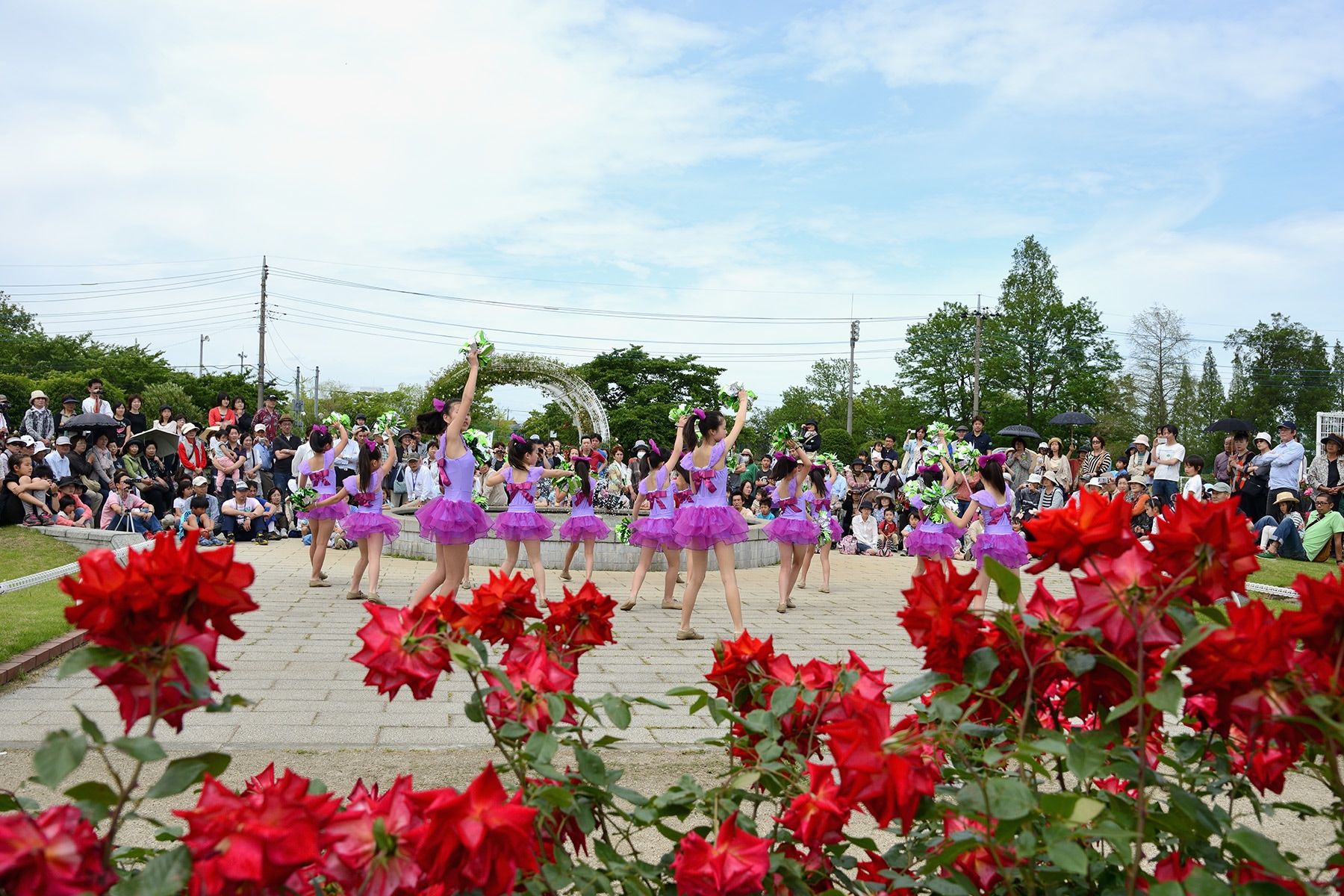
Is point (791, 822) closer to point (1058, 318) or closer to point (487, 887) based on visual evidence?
point (487, 887)

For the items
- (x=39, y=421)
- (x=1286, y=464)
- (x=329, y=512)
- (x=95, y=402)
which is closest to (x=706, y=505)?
(x=329, y=512)

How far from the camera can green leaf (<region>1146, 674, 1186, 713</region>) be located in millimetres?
1438

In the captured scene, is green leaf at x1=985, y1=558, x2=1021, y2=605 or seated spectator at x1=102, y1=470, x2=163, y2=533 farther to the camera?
seated spectator at x1=102, y1=470, x2=163, y2=533

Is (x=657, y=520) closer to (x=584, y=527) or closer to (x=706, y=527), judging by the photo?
(x=584, y=527)

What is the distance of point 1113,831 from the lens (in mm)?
1455

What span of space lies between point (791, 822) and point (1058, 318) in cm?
6028

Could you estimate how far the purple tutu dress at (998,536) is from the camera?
31.3 feet

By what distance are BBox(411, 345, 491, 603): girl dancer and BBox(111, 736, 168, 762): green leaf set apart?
22.4 feet

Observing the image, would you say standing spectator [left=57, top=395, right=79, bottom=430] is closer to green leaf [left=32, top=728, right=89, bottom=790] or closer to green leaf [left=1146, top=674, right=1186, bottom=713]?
green leaf [left=32, top=728, right=89, bottom=790]

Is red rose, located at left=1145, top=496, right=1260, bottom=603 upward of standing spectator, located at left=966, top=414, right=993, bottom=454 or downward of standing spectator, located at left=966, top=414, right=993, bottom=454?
downward

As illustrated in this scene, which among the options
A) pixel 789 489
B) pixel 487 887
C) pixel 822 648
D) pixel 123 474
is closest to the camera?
pixel 487 887

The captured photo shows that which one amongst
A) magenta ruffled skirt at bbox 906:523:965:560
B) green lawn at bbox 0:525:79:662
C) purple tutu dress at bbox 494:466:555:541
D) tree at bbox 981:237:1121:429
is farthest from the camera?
tree at bbox 981:237:1121:429

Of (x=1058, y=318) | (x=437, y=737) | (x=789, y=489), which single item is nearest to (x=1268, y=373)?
(x=1058, y=318)

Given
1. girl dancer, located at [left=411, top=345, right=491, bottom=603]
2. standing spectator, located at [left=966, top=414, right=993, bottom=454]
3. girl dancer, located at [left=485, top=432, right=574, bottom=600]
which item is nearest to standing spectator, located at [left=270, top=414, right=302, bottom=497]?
girl dancer, located at [left=485, top=432, right=574, bottom=600]
